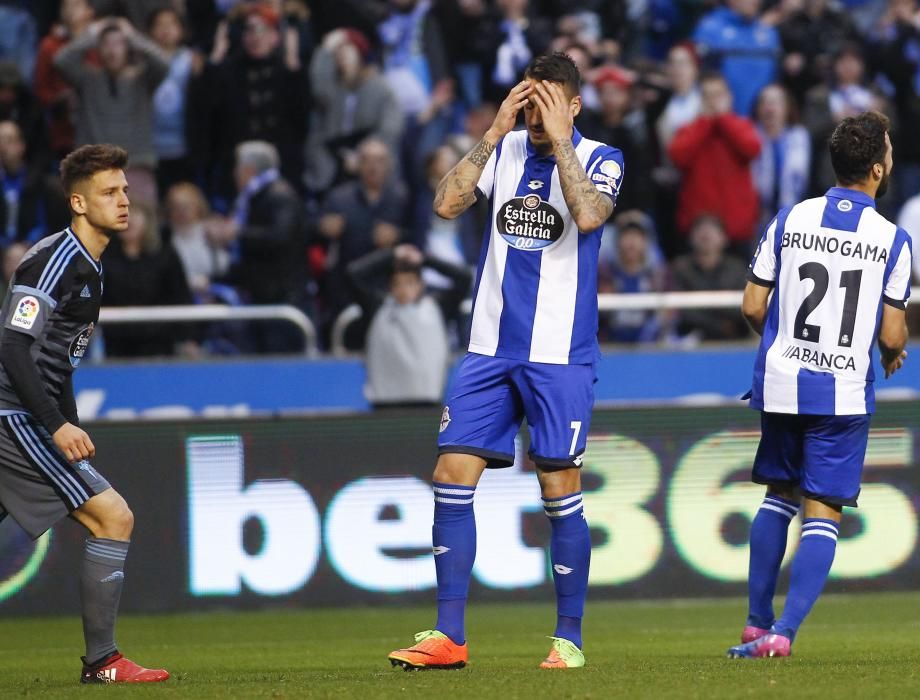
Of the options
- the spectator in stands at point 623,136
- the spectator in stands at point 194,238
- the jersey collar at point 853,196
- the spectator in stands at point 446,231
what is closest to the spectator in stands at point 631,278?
the spectator in stands at point 623,136

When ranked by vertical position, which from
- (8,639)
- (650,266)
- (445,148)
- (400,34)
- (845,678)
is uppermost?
(400,34)

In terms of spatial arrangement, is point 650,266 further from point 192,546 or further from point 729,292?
point 192,546

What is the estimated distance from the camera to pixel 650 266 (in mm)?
13180

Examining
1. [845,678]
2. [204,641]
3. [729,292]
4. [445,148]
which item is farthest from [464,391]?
[445,148]

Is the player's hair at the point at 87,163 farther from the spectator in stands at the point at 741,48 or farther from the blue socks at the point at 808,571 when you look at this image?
the spectator in stands at the point at 741,48

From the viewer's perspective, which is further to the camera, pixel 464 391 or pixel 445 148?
pixel 445 148

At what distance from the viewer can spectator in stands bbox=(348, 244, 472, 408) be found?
12.0m

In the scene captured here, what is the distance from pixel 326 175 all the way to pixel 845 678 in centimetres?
902

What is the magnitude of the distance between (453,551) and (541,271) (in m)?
1.18

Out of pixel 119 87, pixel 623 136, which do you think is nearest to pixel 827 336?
pixel 623 136

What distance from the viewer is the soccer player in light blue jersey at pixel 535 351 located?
6.68 metres

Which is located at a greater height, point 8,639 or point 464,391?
point 464,391

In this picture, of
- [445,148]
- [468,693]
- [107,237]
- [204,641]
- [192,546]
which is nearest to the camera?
[468,693]

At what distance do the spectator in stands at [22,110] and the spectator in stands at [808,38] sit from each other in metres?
6.57
